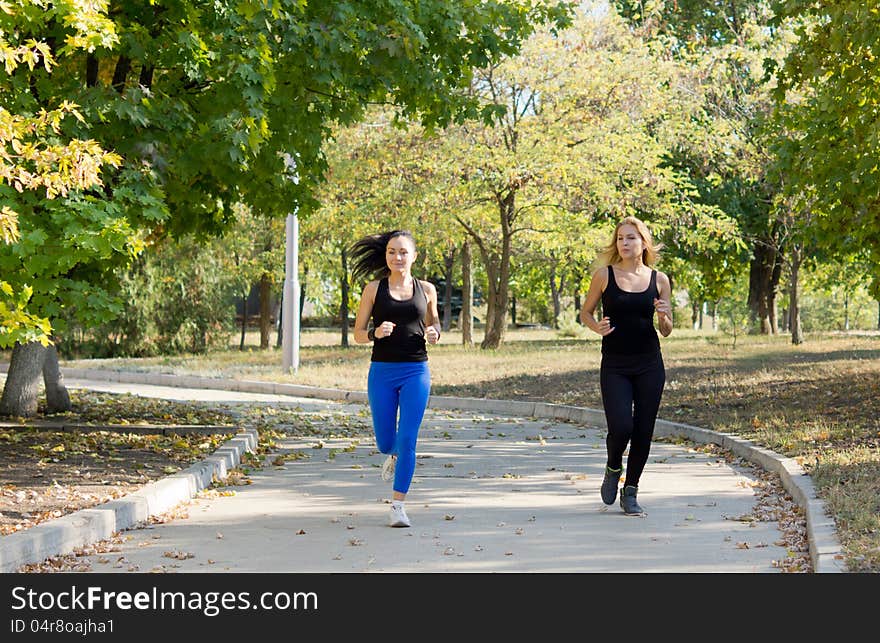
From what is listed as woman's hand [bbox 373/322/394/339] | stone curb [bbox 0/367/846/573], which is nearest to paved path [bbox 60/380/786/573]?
stone curb [bbox 0/367/846/573]

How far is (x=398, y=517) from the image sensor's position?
8.39 meters

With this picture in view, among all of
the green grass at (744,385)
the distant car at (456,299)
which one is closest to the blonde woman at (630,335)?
the green grass at (744,385)

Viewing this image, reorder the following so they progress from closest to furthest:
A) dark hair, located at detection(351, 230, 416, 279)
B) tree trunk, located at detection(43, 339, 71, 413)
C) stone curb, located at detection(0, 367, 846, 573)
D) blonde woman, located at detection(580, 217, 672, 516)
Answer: stone curb, located at detection(0, 367, 846, 573)
blonde woman, located at detection(580, 217, 672, 516)
dark hair, located at detection(351, 230, 416, 279)
tree trunk, located at detection(43, 339, 71, 413)

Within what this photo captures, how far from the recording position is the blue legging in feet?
27.3

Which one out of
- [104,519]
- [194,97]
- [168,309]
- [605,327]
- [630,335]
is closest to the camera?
[104,519]

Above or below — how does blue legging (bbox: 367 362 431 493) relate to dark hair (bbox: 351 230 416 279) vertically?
below

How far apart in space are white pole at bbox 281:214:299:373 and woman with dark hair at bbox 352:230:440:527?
14.9 meters

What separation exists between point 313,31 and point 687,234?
23201 millimetres

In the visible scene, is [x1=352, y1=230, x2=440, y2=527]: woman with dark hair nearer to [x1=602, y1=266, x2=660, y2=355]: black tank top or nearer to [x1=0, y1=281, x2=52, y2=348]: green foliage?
[x1=602, y1=266, x2=660, y2=355]: black tank top

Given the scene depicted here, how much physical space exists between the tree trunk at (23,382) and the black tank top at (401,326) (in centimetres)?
787

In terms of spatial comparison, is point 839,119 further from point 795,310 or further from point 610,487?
point 795,310

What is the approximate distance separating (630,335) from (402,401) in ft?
5.41

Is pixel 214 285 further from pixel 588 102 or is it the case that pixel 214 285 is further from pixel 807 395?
pixel 807 395

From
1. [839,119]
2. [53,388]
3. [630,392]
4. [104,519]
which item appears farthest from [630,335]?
[53,388]
